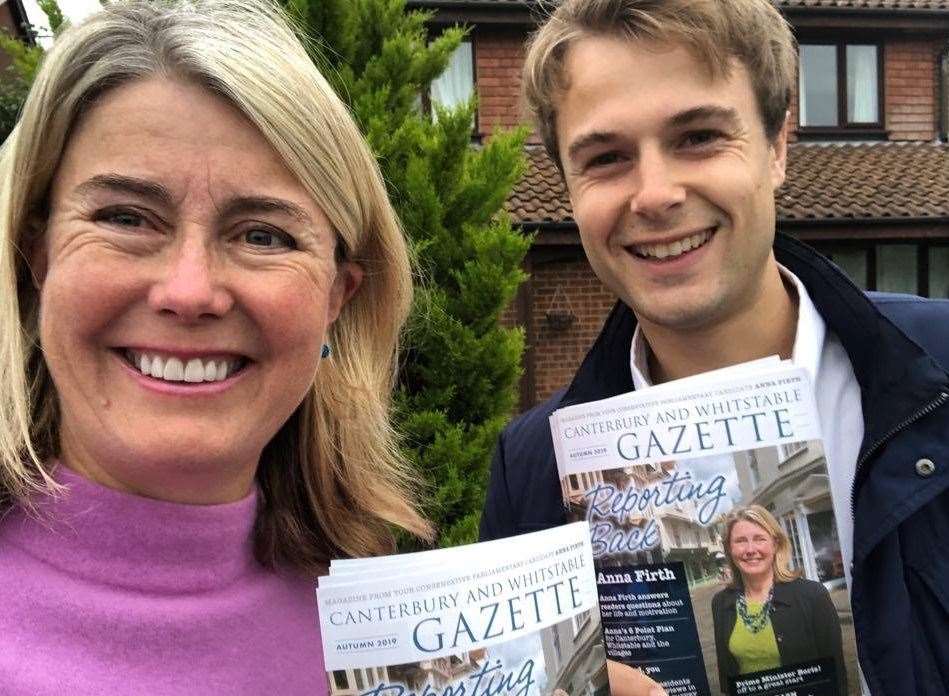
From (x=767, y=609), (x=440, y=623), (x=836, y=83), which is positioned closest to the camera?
(x=440, y=623)

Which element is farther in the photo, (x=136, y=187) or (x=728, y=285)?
(x=728, y=285)

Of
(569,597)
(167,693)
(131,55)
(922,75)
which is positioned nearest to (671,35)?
(131,55)

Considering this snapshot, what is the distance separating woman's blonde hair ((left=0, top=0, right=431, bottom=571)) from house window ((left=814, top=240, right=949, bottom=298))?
10.7 metres

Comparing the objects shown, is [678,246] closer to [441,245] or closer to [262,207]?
[262,207]

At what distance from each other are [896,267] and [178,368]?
1217cm

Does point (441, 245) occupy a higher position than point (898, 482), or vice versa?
point (441, 245)

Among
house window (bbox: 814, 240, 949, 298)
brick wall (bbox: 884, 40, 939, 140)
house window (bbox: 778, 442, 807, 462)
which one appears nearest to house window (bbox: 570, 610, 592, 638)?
house window (bbox: 778, 442, 807, 462)

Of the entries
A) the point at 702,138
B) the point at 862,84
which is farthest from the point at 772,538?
the point at 862,84

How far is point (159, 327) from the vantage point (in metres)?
1.38

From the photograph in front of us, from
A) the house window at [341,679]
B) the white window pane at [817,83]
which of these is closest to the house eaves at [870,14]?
the white window pane at [817,83]

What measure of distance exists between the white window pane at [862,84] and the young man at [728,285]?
11584 mm

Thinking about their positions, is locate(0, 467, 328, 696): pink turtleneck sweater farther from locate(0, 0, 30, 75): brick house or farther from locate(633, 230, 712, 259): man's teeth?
locate(0, 0, 30, 75): brick house

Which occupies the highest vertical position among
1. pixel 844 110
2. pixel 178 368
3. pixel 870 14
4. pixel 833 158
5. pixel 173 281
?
pixel 870 14

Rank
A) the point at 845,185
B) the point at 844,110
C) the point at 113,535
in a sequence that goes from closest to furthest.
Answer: the point at 113,535, the point at 845,185, the point at 844,110
